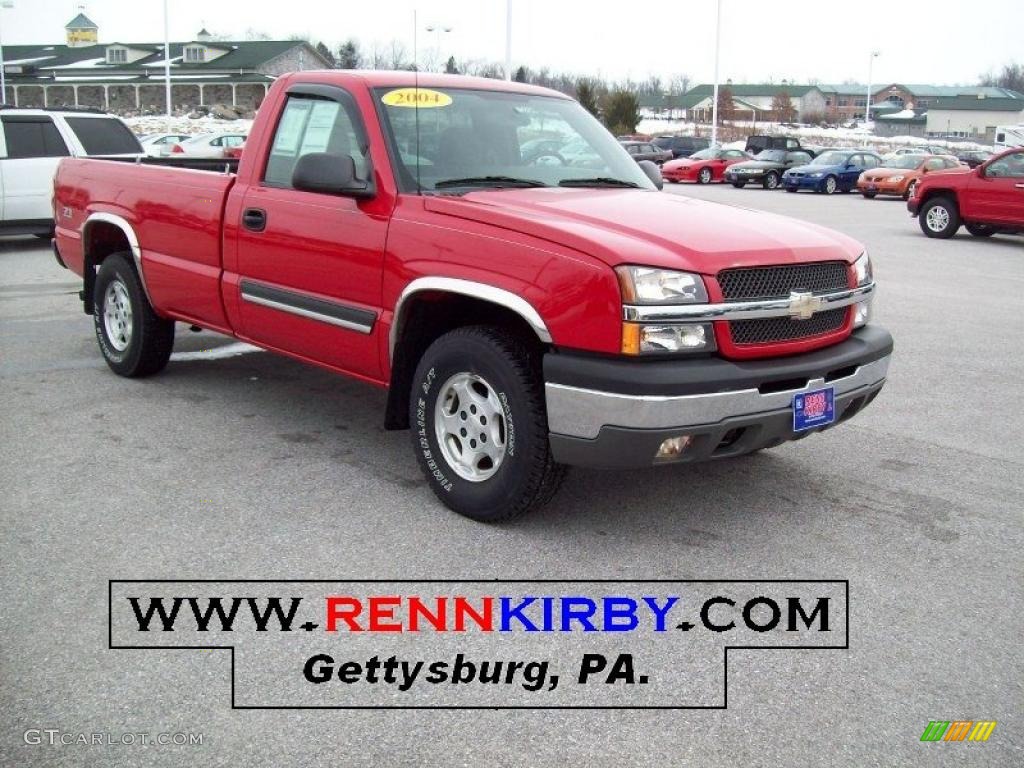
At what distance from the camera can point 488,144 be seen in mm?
5141

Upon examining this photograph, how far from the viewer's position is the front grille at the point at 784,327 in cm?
Result: 411

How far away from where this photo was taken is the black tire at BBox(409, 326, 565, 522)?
4152 millimetres

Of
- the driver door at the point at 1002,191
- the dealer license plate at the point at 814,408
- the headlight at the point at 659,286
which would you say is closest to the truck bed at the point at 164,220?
the headlight at the point at 659,286

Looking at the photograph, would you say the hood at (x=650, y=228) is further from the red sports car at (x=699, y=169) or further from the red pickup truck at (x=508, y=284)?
the red sports car at (x=699, y=169)

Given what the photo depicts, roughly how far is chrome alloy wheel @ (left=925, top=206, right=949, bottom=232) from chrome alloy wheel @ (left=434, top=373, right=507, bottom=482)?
1578 centimetres

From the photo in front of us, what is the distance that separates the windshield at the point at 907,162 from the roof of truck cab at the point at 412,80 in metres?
28.0

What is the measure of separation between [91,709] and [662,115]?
11036 centimetres

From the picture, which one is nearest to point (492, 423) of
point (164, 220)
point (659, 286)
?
point (659, 286)

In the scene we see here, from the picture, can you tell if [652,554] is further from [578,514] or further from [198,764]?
[198,764]

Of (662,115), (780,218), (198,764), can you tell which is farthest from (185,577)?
(662,115)

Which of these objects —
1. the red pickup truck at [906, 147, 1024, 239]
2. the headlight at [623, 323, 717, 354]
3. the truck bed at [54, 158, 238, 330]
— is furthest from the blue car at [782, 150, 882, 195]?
the headlight at [623, 323, 717, 354]

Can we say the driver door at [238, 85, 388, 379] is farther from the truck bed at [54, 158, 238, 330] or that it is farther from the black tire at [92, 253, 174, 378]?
the black tire at [92, 253, 174, 378]

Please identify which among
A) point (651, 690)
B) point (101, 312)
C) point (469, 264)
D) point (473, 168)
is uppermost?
point (473, 168)

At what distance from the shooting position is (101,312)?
6996 millimetres
